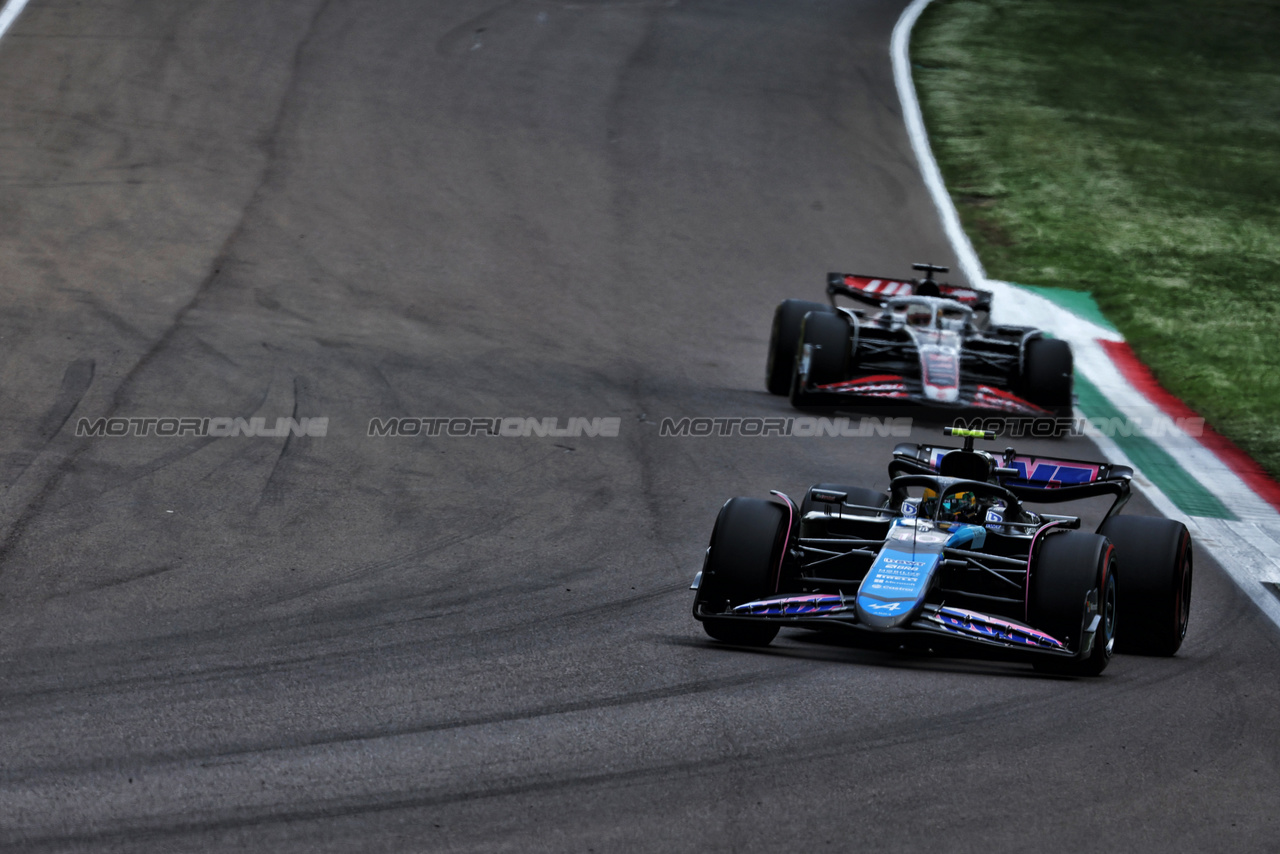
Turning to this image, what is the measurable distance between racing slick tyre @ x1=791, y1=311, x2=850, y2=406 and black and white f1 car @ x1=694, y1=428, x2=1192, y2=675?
5.23 metres

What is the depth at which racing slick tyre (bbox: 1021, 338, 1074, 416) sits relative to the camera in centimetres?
1420

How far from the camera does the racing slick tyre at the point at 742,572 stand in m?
7.69

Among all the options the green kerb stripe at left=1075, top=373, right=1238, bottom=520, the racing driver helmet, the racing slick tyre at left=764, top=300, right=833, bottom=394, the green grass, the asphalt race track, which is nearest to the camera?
the asphalt race track

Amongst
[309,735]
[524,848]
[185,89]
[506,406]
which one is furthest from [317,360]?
[185,89]

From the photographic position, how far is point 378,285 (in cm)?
1742

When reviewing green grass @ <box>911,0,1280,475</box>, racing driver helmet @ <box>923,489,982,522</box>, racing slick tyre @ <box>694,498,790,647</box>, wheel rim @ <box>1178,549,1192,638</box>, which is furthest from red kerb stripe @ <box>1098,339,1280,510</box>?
racing slick tyre @ <box>694,498,790,647</box>

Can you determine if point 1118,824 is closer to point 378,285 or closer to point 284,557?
point 284,557

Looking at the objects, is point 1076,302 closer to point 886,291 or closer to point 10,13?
point 886,291

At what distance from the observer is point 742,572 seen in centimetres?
770

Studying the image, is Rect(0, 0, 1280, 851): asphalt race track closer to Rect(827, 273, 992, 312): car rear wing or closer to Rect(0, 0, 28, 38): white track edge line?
Rect(0, 0, 28, 38): white track edge line

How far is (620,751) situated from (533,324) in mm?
10801

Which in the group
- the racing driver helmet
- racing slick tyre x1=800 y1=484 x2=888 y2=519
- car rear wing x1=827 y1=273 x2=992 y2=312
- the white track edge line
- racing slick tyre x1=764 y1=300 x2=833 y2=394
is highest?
the racing driver helmet

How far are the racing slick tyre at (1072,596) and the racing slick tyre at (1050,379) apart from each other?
688cm

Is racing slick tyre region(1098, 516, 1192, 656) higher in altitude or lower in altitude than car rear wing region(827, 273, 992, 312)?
higher
